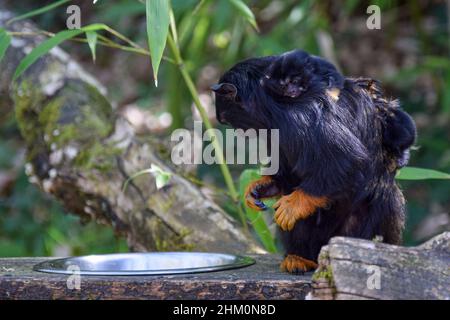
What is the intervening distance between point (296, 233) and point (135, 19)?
5.02m

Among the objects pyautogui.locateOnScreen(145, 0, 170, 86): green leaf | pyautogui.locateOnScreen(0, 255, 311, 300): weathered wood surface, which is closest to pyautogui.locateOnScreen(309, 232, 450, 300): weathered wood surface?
pyautogui.locateOnScreen(0, 255, 311, 300): weathered wood surface

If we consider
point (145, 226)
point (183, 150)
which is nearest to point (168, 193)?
point (145, 226)

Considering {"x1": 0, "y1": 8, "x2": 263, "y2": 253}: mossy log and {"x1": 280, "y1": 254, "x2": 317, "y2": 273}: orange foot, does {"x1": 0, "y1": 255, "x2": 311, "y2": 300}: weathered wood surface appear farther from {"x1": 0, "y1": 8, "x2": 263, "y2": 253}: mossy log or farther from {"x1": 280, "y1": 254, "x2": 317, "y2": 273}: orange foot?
{"x1": 0, "y1": 8, "x2": 263, "y2": 253}: mossy log

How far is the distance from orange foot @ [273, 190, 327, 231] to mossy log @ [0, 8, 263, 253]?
0.85 m

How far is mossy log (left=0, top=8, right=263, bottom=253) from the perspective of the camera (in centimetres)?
302

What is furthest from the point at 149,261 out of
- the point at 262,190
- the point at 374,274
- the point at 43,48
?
the point at 374,274

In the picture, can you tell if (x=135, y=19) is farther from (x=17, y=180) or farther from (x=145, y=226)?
(x=145, y=226)

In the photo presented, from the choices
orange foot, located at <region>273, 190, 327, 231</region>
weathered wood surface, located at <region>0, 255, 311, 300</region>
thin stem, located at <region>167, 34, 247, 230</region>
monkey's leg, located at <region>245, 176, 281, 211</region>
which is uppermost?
thin stem, located at <region>167, 34, 247, 230</region>

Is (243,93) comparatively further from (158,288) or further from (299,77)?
(158,288)

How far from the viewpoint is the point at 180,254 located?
96.7 inches

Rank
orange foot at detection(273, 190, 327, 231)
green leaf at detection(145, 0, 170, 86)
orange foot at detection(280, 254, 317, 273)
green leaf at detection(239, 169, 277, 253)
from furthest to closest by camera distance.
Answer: green leaf at detection(239, 169, 277, 253) → green leaf at detection(145, 0, 170, 86) → orange foot at detection(280, 254, 317, 273) → orange foot at detection(273, 190, 327, 231)

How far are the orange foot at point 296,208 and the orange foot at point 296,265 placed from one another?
14 centimetres

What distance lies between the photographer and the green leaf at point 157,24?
7.60 ft

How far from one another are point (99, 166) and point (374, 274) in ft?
5.53
